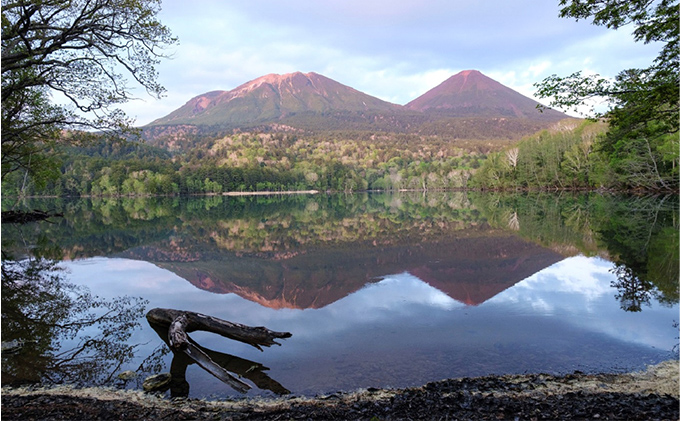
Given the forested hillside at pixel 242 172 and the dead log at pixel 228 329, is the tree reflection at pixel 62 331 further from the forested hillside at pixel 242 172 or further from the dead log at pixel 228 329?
the forested hillside at pixel 242 172

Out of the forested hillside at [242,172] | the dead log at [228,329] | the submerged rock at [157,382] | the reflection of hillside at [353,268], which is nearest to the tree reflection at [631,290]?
the reflection of hillside at [353,268]

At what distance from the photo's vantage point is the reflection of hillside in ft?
40.0

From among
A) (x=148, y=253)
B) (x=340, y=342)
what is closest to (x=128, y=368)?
(x=340, y=342)

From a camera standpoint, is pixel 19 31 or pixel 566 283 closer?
pixel 19 31

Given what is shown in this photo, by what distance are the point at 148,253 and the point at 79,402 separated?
52.2 feet

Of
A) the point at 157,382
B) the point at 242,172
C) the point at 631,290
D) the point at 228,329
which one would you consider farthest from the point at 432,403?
the point at 242,172

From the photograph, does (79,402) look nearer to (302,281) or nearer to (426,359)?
(426,359)

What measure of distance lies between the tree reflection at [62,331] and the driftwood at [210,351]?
0.82m

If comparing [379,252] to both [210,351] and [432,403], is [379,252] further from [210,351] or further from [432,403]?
[432,403]

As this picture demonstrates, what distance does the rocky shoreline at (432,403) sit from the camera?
15.4ft

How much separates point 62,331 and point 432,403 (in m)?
8.01

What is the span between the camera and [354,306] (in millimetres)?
10641

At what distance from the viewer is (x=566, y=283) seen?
482 inches

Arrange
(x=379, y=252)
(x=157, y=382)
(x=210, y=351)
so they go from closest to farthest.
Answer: (x=157, y=382) → (x=210, y=351) → (x=379, y=252)
